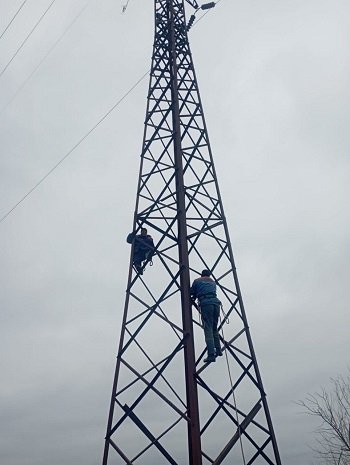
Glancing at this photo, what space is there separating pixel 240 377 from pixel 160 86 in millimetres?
6916

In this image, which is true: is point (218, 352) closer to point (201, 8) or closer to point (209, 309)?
point (209, 309)

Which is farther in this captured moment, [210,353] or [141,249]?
[141,249]

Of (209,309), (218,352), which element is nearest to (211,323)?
(209,309)

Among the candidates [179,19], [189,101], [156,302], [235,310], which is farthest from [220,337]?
[179,19]

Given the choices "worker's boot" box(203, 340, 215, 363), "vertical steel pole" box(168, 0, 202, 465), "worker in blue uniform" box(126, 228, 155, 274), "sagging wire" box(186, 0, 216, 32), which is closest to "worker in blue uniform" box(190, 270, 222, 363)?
"worker's boot" box(203, 340, 215, 363)

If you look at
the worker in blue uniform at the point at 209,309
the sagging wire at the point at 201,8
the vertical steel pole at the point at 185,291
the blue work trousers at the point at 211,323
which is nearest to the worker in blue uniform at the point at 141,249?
the vertical steel pole at the point at 185,291

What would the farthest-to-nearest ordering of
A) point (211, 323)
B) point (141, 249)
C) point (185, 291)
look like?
point (141, 249), point (185, 291), point (211, 323)

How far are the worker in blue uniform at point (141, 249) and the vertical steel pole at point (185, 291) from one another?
0.71 m

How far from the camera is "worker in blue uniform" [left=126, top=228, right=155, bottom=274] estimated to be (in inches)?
362

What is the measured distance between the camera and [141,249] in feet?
30.3

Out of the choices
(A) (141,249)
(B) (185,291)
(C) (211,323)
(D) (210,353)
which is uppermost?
(A) (141,249)

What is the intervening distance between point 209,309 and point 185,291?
528mm

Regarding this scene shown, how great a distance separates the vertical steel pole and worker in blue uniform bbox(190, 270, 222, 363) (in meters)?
0.22

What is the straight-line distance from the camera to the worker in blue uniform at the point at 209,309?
7.90m
